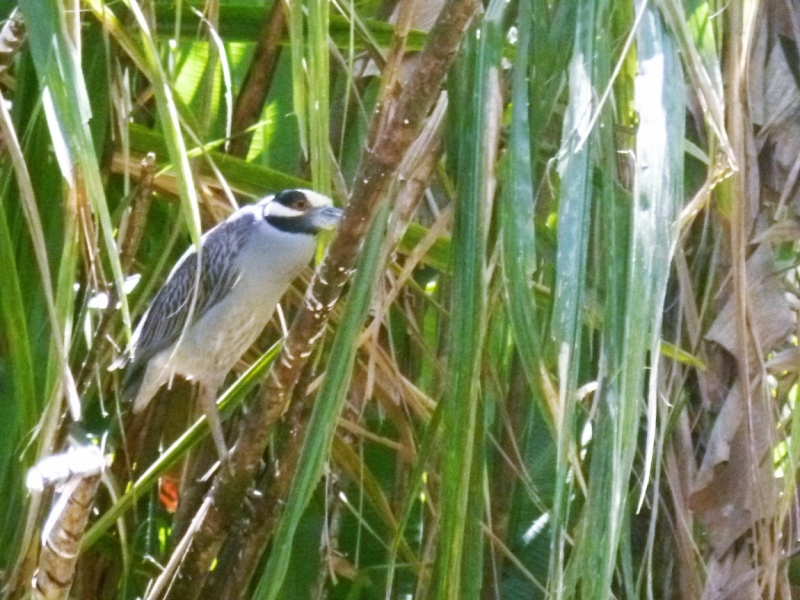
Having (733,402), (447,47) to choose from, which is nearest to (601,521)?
(447,47)

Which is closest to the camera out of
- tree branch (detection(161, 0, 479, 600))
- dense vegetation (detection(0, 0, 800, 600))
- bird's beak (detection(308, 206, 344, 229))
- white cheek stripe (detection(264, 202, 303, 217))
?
dense vegetation (detection(0, 0, 800, 600))

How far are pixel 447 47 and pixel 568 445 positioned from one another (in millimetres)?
331

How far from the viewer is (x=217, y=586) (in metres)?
1.41

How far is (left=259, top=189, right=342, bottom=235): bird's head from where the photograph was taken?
5.54 feet

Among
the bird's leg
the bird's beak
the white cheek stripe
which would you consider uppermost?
the bird's beak

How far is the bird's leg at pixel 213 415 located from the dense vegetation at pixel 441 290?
2.5 inches

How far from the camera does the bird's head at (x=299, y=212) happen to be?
1.69 meters

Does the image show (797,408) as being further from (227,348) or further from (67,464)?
(227,348)

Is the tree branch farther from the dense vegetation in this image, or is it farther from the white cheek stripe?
the white cheek stripe

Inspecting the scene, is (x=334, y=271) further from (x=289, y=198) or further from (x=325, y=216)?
(x=289, y=198)

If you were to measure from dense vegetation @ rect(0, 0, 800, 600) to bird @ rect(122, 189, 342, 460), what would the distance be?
0.07 meters

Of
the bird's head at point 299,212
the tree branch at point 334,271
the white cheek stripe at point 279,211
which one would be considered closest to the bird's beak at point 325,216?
the bird's head at point 299,212

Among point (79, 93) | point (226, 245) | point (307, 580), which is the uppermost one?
point (79, 93)

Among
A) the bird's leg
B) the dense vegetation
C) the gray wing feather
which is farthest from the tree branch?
the gray wing feather
